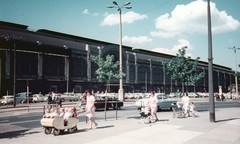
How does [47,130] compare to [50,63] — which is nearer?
[47,130]

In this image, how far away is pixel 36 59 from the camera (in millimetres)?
45844

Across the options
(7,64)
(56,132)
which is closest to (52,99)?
Result: (56,132)

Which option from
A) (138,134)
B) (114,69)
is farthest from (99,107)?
(138,134)

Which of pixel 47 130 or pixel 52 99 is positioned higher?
pixel 52 99

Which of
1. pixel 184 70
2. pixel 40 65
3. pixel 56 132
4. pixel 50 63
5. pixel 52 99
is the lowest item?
pixel 56 132

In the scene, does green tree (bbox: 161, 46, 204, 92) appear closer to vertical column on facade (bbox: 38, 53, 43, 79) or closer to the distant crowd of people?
the distant crowd of people

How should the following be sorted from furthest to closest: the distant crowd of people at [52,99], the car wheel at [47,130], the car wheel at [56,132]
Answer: the distant crowd of people at [52,99]
the car wheel at [47,130]
the car wheel at [56,132]

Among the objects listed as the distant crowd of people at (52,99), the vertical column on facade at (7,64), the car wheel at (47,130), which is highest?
the vertical column on facade at (7,64)

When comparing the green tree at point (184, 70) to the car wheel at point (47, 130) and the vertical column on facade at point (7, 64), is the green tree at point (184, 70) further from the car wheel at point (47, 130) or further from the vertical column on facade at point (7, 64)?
the vertical column on facade at point (7, 64)

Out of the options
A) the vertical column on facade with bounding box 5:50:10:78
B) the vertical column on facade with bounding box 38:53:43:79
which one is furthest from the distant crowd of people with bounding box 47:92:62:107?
the vertical column on facade with bounding box 38:53:43:79

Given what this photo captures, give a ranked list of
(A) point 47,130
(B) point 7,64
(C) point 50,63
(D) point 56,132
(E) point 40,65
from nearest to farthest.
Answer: (D) point 56,132, (A) point 47,130, (B) point 7,64, (E) point 40,65, (C) point 50,63

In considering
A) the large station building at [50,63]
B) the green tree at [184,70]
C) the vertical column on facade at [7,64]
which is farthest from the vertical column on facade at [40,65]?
the green tree at [184,70]

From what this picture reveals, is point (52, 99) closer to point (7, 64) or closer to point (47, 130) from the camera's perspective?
point (47, 130)

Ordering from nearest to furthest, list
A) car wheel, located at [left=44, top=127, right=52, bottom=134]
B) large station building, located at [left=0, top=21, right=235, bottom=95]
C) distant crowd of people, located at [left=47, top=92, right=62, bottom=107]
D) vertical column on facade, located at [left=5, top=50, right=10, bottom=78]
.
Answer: car wheel, located at [left=44, top=127, right=52, bottom=134] < distant crowd of people, located at [left=47, top=92, right=62, bottom=107] < vertical column on facade, located at [left=5, top=50, right=10, bottom=78] < large station building, located at [left=0, top=21, right=235, bottom=95]
